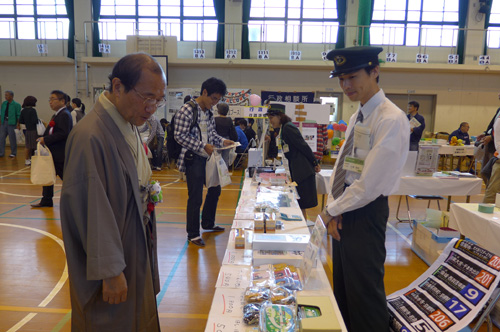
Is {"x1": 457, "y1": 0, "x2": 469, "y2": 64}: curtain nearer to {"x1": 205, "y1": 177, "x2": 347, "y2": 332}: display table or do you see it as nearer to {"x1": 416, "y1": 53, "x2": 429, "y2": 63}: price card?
{"x1": 416, "y1": 53, "x2": 429, "y2": 63}: price card

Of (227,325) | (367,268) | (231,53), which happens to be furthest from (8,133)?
(367,268)

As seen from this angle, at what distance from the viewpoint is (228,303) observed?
1.49m

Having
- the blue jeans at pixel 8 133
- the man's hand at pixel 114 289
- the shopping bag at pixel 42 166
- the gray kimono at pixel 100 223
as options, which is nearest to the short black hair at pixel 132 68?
the gray kimono at pixel 100 223

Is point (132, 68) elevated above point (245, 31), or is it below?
below

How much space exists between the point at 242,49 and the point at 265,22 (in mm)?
1254

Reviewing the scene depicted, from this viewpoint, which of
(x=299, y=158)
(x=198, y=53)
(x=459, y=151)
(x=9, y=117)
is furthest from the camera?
(x=198, y=53)

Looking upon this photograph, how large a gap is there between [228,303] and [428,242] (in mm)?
2857

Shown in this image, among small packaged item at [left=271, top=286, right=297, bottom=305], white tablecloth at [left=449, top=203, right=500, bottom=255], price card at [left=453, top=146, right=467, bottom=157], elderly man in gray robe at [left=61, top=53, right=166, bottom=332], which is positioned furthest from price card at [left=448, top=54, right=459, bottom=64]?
elderly man in gray robe at [left=61, top=53, right=166, bottom=332]

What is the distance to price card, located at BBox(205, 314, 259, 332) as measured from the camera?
4.32 ft

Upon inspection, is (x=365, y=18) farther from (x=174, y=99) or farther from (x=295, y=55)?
(x=174, y=99)

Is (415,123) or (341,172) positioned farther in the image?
(415,123)

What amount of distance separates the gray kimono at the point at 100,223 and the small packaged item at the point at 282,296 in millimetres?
538

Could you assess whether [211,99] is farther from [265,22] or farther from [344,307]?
[265,22]

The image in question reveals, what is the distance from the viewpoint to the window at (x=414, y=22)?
12.4 meters
